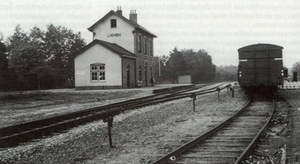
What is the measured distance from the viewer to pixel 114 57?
104 feet

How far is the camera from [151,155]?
653 centimetres

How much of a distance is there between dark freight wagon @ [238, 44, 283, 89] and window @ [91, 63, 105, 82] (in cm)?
1640

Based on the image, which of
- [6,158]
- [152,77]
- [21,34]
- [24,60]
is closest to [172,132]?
[6,158]

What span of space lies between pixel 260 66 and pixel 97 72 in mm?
17891

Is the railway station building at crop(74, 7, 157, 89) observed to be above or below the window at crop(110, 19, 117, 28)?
below

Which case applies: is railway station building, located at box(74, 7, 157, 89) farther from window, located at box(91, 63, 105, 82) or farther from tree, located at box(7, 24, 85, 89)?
tree, located at box(7, 24, 85, 89)

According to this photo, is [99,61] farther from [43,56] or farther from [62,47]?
[62,47]

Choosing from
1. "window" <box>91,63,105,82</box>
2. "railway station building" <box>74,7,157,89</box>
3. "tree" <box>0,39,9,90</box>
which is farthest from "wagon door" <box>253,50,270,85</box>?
"tree" <box>0,39,9,90</box>

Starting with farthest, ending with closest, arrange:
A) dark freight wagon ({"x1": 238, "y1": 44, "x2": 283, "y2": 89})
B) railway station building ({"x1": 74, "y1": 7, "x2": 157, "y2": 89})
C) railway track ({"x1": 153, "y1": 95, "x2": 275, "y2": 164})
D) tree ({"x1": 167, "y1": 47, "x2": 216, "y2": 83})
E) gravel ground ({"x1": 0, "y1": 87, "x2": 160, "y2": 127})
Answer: tree ({"x1": 167, "y1": 47, "x2": 216, "y2": 83})
railway station building ({"x1": 74, "y1": 7, "x2": 157, "y2": 89})
dark freight wagon ({"x1": 238, "y1": 44, "x2": 283, "y2": 89})
gravel ground ({"x1": 0, "y1": 87, "x2": 160, "y2": 127})
railway track ({"x1": 153, "y1": 95, "x2": 275, "y2": 164})

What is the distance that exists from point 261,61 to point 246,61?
2.67 feet

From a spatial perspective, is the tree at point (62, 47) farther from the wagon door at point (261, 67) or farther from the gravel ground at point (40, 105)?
the wagon door at point (261, 67)

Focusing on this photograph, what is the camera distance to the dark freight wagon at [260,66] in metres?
18.5

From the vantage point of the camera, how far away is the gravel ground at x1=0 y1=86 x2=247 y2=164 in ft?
21.5

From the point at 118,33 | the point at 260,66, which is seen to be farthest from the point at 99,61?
the point at 260,66
